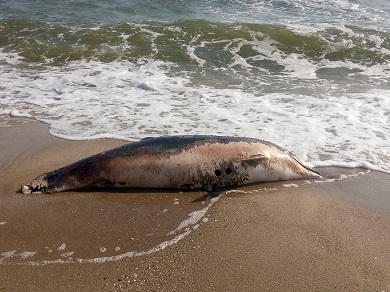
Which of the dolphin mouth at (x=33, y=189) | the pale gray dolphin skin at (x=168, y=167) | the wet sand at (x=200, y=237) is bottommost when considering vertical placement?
the dolphin mouth at (x=33, y=189)

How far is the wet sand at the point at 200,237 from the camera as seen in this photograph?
138 inches

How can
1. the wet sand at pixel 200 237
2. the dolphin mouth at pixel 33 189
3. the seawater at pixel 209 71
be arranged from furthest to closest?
1. the seawater at pixel 209 71
2. the dolphin mouth at pixel 33 189
3. the wet sand at pixel 200 237

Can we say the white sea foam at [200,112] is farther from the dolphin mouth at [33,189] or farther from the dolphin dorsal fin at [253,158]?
the dolphin mouth at [33,189]

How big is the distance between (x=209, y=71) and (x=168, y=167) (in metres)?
5.86

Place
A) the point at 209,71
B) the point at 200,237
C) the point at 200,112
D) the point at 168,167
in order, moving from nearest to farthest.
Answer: the point at 200,237
the point at 168,167
the point at 200,112
the point at 209,71

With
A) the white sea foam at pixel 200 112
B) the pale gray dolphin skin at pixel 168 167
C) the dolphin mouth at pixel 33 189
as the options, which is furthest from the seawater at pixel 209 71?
the dolphin mouth at pixel 33 189

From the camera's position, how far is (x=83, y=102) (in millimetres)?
7941

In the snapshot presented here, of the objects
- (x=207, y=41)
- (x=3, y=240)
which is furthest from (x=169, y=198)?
(x=207, y=41)

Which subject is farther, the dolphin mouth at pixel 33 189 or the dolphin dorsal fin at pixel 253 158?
the dolphin dorsal fin at pixel 253 158

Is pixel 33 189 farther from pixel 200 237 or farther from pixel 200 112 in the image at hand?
pixel 200 112

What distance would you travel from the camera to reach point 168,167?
4.85 metres

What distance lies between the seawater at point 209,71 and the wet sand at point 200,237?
1.20 metres

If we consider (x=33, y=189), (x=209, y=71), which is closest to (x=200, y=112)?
(x=209, y=71)

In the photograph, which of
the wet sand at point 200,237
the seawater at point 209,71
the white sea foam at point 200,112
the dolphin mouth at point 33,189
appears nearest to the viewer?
the wet sand at point 200,237
